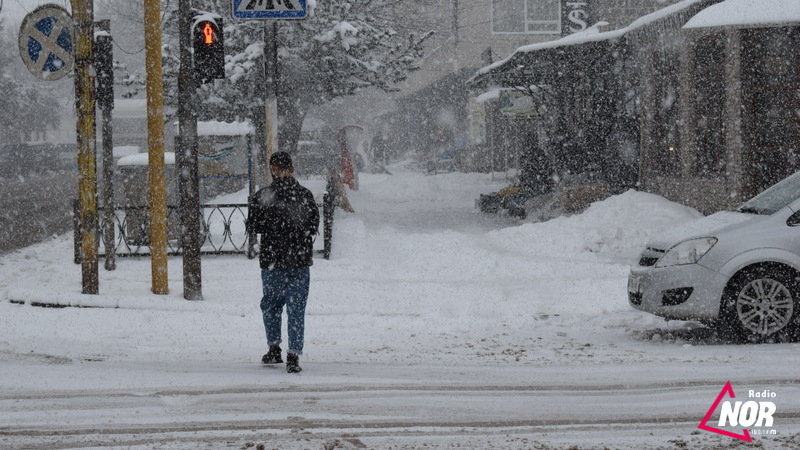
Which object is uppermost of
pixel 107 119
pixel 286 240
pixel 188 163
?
pixel 107 119

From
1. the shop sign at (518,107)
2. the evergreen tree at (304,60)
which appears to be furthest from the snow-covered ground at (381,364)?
the shop sign at (518,107)

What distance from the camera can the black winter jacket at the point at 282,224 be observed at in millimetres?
7523

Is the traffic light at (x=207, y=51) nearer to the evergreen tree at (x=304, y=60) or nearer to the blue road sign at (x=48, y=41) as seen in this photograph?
the blue road sign at (x=48, y=41)

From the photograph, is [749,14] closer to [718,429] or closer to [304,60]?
[718,429]

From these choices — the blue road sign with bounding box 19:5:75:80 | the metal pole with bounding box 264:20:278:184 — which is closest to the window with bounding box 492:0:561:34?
the metal pole with bounding box 264:20:278:184

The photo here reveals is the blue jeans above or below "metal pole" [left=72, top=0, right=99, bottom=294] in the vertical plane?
below

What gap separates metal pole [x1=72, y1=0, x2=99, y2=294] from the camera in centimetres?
1127

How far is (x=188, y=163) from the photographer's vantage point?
1127cm

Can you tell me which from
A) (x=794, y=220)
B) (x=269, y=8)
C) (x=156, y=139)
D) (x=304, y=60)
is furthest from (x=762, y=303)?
(x=304, y=60)

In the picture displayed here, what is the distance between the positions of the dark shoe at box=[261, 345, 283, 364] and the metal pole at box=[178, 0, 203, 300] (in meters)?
3.53

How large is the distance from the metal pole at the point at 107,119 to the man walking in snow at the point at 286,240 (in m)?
5.75

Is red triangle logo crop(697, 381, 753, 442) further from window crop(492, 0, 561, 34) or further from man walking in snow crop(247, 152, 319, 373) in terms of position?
window crop(492, 0, 561, 34)

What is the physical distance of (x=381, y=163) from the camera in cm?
5234

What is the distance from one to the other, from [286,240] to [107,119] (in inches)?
291
